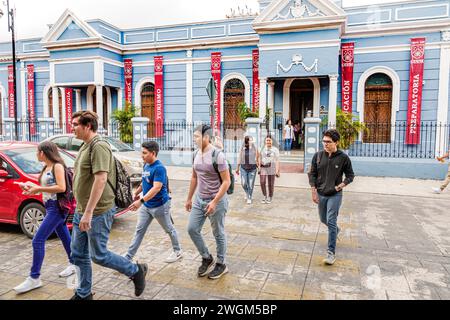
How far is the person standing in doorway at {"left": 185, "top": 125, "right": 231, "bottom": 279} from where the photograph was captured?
3.99 meters

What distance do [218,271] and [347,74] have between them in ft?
41.6

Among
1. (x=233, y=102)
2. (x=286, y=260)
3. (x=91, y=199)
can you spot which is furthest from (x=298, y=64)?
(x=91, y=199)

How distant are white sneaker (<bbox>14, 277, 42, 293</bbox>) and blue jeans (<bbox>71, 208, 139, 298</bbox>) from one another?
0.74 metres

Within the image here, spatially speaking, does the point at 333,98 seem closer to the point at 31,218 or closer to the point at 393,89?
the point at 393,89

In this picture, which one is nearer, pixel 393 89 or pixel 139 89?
pixel 393 89

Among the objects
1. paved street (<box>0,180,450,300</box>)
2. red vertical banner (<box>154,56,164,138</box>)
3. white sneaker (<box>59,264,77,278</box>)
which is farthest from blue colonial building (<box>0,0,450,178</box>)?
white sneaker (<box>59,264,77,278</box>)

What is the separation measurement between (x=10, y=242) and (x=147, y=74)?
14.0m

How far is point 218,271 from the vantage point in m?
4.24

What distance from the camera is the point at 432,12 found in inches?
534

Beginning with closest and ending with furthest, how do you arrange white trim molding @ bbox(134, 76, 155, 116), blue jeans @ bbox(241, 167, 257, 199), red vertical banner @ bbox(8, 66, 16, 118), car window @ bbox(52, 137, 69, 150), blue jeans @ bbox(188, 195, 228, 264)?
1. blue jeans @ bbox(188, 195, 228, 264)
2. blue jeans @ bbox(241, 167, 257, 199)
3. car window @ bbox(52, 137, 69, 150)
4. white trim molding @ bbox(134, 76, 155, 116)
5. red vertical banner @ bbox(8, 66, 16, 118)

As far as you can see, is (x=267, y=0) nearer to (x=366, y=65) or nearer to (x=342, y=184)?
(x=366, y=65)

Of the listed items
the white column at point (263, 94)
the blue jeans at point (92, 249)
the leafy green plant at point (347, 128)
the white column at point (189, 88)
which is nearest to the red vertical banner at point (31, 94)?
the white column at point (189, 88)

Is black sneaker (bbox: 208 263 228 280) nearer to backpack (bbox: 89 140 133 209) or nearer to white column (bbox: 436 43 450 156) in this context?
backpack (bbox: 89 140 133 209)

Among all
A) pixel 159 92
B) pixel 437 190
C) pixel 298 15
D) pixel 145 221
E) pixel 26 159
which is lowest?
pixel 437 190
